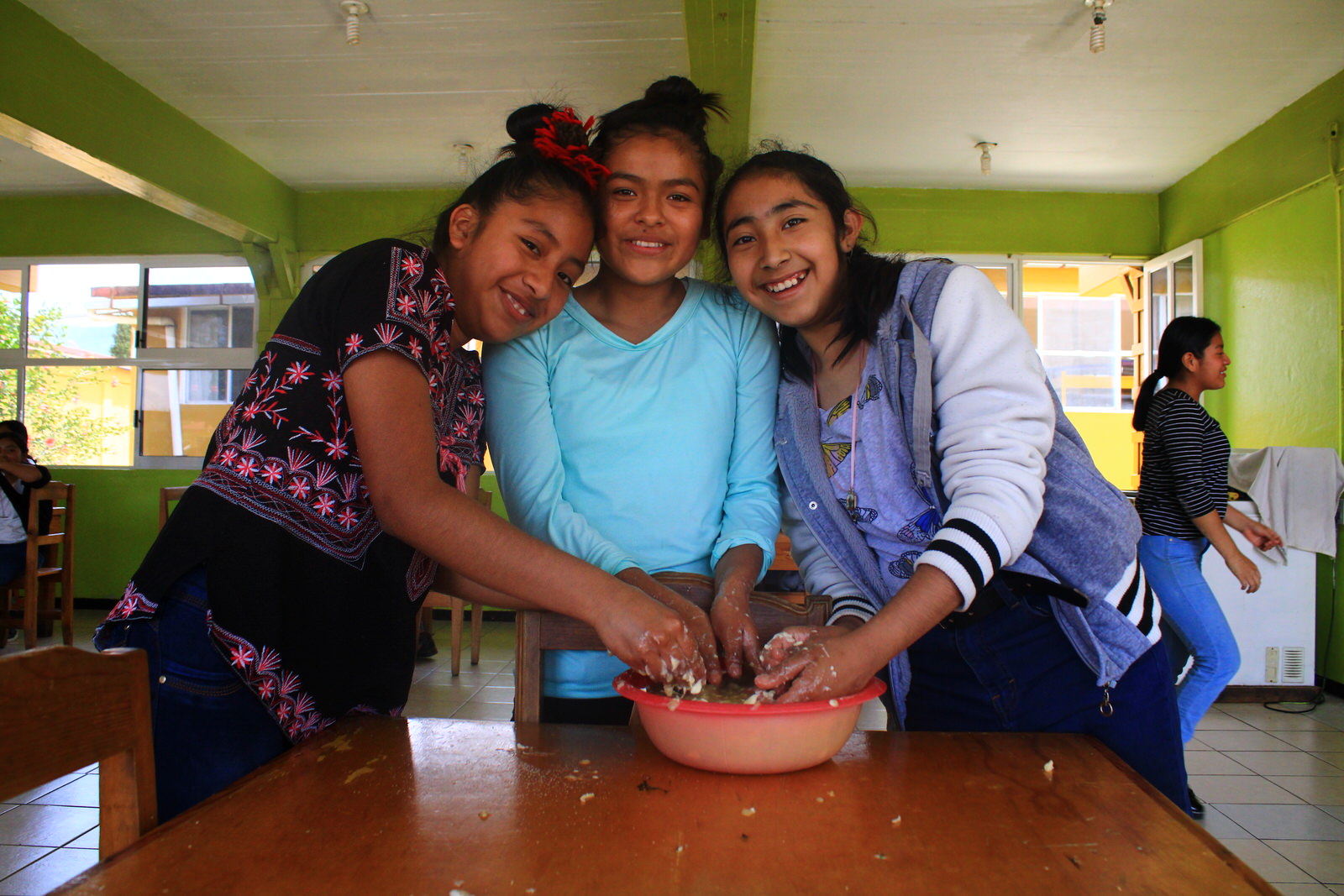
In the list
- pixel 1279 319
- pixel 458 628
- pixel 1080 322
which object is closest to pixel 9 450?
pixel 458 628

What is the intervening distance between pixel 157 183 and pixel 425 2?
1.87 m

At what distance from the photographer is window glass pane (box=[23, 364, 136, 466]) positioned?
18.6 feet

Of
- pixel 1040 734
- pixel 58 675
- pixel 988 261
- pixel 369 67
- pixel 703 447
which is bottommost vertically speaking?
pixel 1040 734

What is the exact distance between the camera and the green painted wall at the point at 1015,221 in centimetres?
533

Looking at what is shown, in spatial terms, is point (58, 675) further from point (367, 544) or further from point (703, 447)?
point (703, 447)

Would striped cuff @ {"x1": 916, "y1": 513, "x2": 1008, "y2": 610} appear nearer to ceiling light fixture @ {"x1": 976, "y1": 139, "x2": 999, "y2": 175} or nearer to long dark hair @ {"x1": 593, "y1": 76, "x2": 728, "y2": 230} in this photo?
long dark hair @ {"x1": 593, "y1": 76, "x2": 728, "y2": 230}

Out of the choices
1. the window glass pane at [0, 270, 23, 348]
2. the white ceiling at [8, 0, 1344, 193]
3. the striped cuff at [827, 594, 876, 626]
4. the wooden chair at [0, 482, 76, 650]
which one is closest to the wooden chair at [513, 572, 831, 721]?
the striped cuff at [827, 594, 876, 626]

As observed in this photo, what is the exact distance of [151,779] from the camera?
78 centimetres

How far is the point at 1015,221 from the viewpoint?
5.35 meters

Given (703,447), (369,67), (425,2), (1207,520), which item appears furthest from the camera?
(369,67)

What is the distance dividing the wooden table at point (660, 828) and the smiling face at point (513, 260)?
579 millimetres

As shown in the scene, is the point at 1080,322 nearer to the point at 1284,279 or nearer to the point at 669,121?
the point at 1284,279

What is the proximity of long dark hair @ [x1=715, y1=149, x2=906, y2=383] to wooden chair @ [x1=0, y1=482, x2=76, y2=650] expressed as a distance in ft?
15.1

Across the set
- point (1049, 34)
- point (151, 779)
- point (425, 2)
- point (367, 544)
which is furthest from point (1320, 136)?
point (151, 779)
